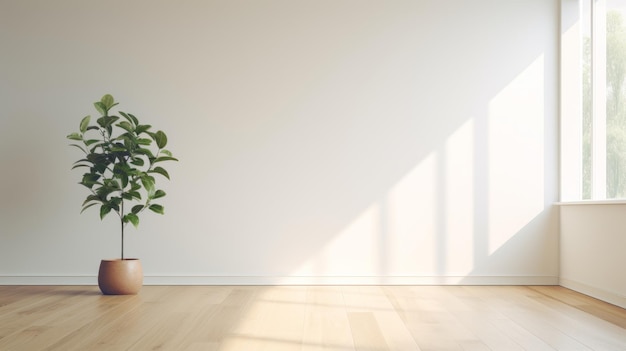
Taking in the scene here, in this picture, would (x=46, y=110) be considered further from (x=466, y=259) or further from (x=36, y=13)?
(x=466, y=259)

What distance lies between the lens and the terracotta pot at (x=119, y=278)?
13.5 feet

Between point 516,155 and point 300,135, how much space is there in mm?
1528

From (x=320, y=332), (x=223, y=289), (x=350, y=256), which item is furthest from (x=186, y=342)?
(x=350, y=256)

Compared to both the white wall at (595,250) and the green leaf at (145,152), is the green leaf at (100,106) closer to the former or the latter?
the green leaf at (145,152)

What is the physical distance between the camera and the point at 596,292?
400 centimetres

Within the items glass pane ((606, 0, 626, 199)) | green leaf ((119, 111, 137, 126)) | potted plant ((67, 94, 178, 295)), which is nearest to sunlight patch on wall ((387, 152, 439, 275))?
glass pane ((606, 0, 626, 199))

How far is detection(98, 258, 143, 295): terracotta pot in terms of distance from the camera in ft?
13.5

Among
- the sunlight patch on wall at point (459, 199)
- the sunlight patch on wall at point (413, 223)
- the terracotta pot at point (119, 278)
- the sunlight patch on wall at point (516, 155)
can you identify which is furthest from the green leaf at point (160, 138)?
the sunlight patch on wall at point (516, 155)

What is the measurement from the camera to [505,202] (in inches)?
183

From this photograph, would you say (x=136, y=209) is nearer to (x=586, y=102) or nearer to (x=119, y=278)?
(x=119, y=278)

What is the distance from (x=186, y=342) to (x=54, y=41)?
288cm

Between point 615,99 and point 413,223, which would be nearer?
point 615,99

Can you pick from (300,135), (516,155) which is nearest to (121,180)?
(300,135)

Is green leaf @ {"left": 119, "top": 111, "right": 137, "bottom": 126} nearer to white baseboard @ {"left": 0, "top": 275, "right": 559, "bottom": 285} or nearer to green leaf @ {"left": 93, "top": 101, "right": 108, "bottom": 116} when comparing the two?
green leaf @ {"left": 93, "top": 101, "right": 108, "bottom": 116}
